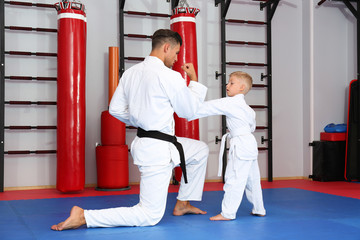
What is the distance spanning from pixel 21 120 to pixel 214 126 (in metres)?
2.41

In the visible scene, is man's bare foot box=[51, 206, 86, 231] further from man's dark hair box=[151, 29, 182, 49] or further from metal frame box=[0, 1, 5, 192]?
metal frame box=[0, 1, 5, 192]

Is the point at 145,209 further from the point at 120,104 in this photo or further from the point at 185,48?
the point at 185,48

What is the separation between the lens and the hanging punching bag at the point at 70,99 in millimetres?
4824

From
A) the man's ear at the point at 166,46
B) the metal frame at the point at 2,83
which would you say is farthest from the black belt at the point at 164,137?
the metal frame at the point at 2,83

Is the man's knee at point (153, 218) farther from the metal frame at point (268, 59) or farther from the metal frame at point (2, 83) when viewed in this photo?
the metal frame at point (268, 59)

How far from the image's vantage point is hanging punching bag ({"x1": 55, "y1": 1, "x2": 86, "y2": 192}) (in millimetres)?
4824

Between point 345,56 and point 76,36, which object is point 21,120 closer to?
point 76,36

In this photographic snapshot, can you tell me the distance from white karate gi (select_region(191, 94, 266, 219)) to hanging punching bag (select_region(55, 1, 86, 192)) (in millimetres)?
2085

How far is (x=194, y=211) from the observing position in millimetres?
3449

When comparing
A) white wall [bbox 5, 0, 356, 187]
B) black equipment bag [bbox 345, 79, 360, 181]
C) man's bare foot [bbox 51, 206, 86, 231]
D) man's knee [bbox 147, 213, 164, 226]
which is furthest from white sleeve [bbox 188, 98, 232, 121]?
black equipment bag [bbox 345, 79, 360, 181]

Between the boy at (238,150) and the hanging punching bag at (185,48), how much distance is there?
1842 millimetres

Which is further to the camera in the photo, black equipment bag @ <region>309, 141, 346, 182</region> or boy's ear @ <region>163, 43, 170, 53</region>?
black equipment bag @ <region>309, 141, 346, 182</region>

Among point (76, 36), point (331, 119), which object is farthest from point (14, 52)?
point (331, 119)

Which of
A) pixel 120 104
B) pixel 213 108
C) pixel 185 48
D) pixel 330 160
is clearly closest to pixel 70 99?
pixel 185 48
